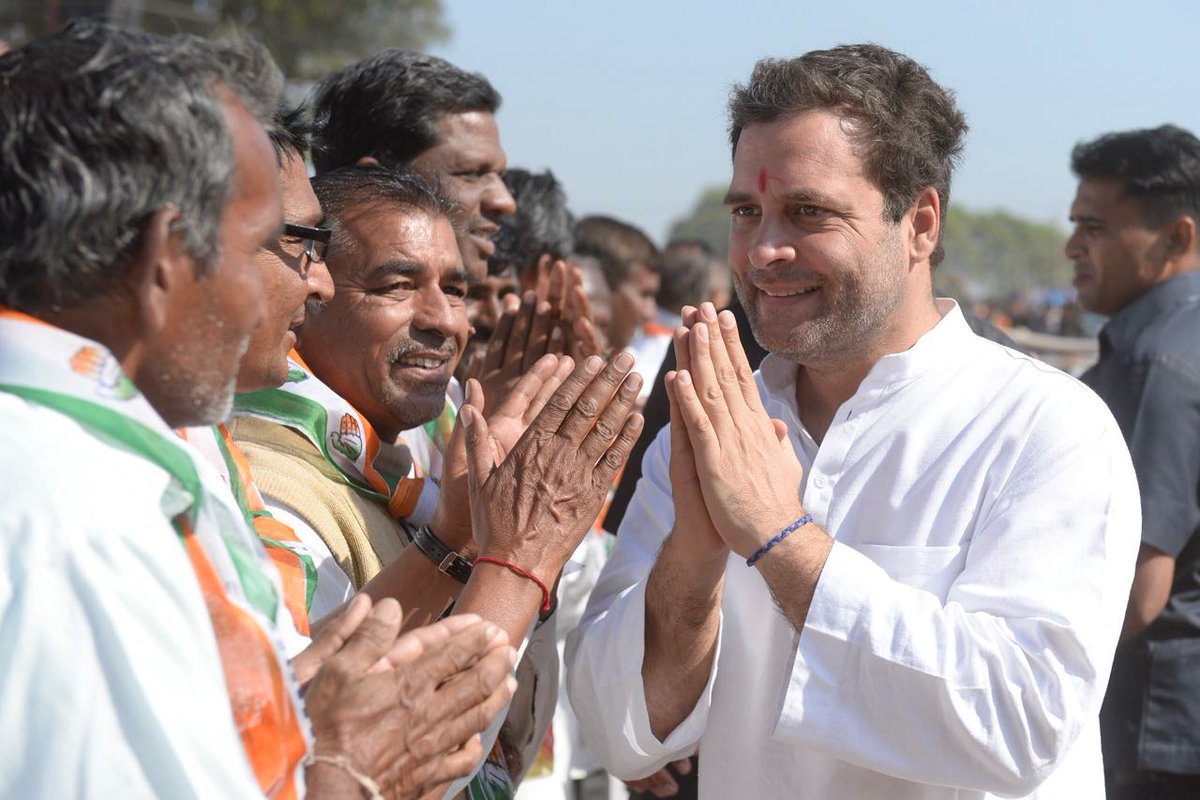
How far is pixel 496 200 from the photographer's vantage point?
4277mm

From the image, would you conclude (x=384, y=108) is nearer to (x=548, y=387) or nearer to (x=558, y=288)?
(x=558, y=288)

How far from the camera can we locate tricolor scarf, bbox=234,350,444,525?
2840mm

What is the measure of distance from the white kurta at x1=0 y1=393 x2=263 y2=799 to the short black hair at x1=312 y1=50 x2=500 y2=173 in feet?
9.12

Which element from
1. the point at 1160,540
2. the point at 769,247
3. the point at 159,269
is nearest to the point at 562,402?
the point at 769,247

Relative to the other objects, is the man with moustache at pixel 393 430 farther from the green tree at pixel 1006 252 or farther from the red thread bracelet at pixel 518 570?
the green tree at pixel 1006 252

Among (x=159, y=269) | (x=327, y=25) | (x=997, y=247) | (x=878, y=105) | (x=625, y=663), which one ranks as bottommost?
(x=997, y=247)

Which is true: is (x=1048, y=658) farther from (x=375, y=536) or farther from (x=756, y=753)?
(x=375, y=536)

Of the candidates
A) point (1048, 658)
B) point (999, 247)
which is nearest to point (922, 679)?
point (1048, 658)

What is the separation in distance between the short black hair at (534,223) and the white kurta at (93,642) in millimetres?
3465

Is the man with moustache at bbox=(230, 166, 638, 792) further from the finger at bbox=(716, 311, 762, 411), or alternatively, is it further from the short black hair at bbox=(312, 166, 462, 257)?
the finger at bbox=(716, 311, 762, 411)

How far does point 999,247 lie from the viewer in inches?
4422

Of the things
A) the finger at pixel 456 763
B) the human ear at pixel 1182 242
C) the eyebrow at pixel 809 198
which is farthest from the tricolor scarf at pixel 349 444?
the human ear at pixel 1182 242

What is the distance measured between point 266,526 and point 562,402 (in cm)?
60

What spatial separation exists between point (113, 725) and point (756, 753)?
4.97ft
